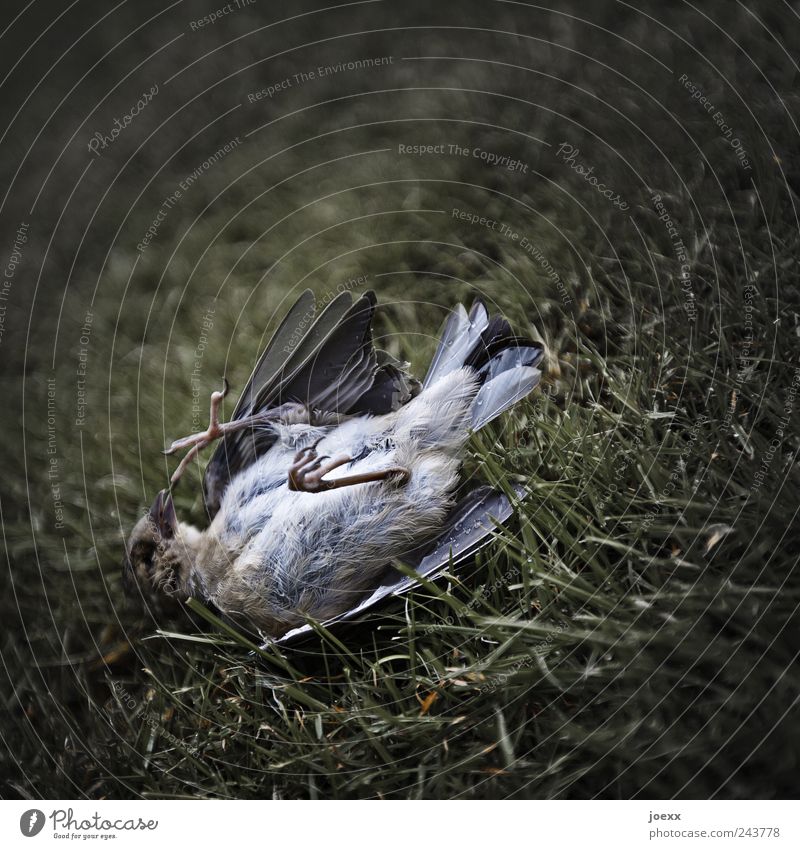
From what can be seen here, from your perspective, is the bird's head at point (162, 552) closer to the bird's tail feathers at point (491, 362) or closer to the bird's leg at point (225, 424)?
the bird's leg at point (225, 424)

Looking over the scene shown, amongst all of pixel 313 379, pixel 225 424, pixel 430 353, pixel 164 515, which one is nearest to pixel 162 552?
pixel 164 515

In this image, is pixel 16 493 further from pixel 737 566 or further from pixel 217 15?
pixel 737 566

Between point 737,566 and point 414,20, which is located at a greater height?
point 414,20

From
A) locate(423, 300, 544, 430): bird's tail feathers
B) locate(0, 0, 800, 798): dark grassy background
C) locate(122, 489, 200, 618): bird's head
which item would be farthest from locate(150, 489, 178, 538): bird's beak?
locate(423, 300, 544, 430): bird's tail feathers

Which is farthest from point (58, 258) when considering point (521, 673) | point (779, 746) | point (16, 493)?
point (779, 746)

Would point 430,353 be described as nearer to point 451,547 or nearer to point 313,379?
point 313,379

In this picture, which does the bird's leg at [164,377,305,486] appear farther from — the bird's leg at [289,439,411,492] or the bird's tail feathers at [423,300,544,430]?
the bird's tail feathers at [423,300,544,430]
